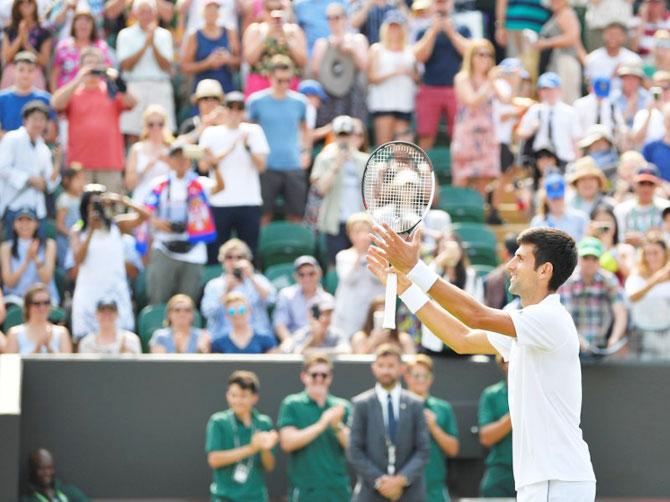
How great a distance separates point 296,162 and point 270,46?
133cm

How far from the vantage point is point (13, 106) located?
13461mm

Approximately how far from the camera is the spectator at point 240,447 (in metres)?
10.6

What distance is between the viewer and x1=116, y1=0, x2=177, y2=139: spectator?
47.7 feet

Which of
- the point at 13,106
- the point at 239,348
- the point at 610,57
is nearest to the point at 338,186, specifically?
the point at 239,348

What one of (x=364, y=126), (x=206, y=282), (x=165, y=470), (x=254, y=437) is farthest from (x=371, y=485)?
(x=364, y=126)

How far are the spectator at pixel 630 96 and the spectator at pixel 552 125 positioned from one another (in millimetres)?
664

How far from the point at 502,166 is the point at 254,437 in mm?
5616

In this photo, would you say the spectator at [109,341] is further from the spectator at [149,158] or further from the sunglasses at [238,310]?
the spectator at [149,158]

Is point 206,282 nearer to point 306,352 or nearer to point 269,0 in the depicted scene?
point 306,352

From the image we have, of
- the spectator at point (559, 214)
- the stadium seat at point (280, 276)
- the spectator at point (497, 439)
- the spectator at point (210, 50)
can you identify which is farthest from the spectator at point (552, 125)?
the spectator at point (497, 439)

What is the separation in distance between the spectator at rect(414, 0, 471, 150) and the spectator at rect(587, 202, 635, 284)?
2.58m

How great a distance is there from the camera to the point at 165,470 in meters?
Result: 11.7

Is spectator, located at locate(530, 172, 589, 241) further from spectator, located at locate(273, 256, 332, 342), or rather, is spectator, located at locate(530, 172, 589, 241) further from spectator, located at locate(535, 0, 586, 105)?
spectator, located at locate(535, 0, 586, 105)

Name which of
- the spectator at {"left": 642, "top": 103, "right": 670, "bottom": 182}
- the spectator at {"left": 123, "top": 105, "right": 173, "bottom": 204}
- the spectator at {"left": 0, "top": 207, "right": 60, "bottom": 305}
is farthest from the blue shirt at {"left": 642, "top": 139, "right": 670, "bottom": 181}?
the spectator at {"left": 0, "top": 207, "right": 60, "bottom": 305}
